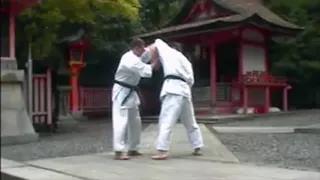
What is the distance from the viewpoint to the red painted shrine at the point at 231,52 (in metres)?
20.2

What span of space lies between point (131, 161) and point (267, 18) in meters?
15.2

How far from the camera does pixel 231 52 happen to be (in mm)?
22328

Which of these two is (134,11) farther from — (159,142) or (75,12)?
(159,142)

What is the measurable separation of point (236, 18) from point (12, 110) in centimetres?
1781

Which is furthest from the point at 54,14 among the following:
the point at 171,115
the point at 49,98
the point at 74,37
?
the point at 171,115

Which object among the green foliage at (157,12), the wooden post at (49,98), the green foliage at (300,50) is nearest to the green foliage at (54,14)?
the wooden post at (49,98)

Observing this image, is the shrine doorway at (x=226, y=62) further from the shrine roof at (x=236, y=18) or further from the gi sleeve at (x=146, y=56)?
the gi sleeve at (x=146, y=56)

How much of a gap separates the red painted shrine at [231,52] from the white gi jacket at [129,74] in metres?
12.3

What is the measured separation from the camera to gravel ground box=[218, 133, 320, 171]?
7203mm

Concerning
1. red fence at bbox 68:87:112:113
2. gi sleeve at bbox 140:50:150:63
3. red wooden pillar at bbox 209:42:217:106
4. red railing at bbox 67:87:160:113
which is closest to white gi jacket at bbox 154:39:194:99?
gi sleeve at bbox 140:50:150:63

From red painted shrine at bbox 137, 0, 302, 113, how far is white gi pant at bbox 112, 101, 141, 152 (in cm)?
1211

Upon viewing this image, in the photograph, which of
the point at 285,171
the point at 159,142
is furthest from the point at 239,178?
the point at 159,142

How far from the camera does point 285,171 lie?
6109mm

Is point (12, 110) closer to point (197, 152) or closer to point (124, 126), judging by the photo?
point (124, 126)
